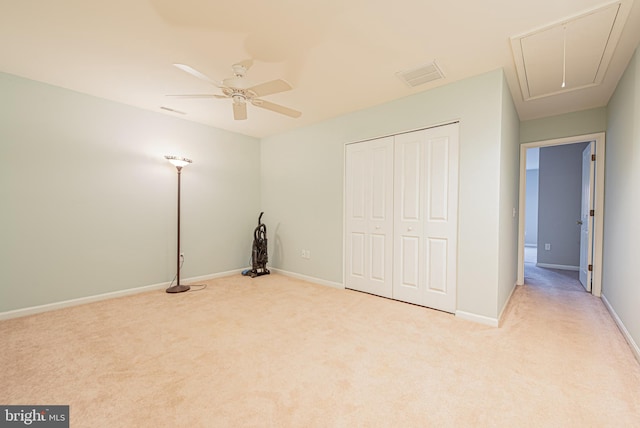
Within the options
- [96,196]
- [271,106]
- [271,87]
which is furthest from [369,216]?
[96,196]

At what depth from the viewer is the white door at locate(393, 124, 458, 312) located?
9.56 feet

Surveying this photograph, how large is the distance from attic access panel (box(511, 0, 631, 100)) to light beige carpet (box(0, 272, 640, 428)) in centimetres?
253

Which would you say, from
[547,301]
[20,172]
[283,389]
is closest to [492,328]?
[547,301]

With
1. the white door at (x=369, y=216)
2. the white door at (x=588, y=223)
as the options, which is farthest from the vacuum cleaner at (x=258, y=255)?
the white door at (x=588, y=223)

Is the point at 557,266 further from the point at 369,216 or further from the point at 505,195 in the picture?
the point at 369,216

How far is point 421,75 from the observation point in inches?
107

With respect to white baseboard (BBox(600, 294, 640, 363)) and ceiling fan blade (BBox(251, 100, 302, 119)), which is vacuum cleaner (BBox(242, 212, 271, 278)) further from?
white baseboard (BBox(600, 294, 640, 363))

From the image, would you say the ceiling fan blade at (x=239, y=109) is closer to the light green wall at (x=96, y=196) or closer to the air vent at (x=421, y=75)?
the air vent at (x=421, y=75)

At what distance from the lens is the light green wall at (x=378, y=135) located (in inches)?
104

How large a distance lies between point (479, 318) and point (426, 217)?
1182mm

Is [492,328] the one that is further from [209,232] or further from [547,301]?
[209,232]

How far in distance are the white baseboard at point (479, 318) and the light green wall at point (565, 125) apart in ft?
9.74

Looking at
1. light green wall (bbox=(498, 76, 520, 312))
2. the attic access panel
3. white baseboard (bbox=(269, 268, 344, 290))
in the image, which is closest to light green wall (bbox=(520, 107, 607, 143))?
the attic access panel

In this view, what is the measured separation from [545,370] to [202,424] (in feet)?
7.58
